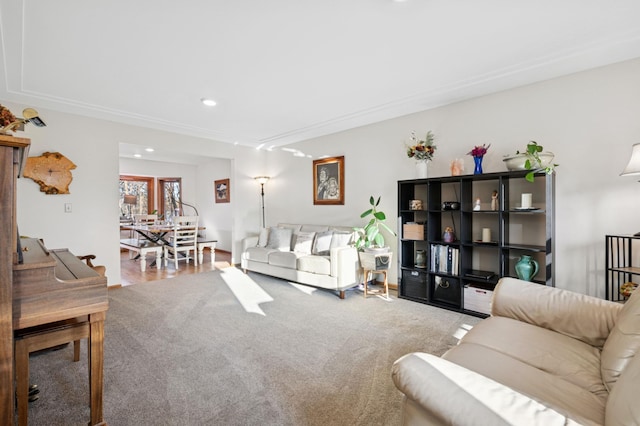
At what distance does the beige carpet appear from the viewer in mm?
1726

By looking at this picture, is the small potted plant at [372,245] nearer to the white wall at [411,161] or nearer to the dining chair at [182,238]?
the white wall at [411,161]

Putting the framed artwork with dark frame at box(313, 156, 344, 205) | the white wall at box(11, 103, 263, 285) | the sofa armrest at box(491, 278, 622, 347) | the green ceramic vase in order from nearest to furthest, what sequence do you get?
the sofa armrest at box(491, 278, 622, 347), the green ceramic vase, the white wall at box(11, 103, 263, 285), the framed artwork with dark frame at box(313, 156, 344, 205)

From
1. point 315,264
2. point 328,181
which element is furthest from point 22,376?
point 328,181

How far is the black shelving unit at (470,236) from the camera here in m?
3.10

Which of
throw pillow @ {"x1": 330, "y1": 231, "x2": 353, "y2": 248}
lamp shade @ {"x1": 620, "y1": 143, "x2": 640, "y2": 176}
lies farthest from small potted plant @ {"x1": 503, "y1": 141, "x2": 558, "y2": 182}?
throw pillow @ {"x1": 330, "y1": 231, "x2": 353, "y2": 248}

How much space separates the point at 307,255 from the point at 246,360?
7.57ft

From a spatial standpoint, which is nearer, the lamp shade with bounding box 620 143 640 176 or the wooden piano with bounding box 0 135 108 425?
the wooden piano with bounding box 0 135 108 425

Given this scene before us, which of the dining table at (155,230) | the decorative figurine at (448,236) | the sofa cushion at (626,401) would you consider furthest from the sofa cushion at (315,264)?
the sofa cushion at (626,401)

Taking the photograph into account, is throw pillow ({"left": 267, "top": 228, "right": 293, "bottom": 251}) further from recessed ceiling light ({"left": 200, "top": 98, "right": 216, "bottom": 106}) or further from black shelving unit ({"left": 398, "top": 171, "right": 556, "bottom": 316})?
recessed ceiling light ({"left": 200, "top": 98, "right": 216, "bottom": 106})

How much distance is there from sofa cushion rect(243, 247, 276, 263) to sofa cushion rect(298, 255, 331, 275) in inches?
29.0

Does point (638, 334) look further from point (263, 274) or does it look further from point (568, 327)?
point (263, 274)

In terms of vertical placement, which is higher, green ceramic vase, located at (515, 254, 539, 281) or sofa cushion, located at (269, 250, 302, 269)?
green ceramic vase, located at (515, 254, 539, 281)

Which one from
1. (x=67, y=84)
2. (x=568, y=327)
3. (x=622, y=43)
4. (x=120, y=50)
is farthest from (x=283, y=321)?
(x=622, y=43)

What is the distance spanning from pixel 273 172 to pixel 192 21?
13.3 feet
